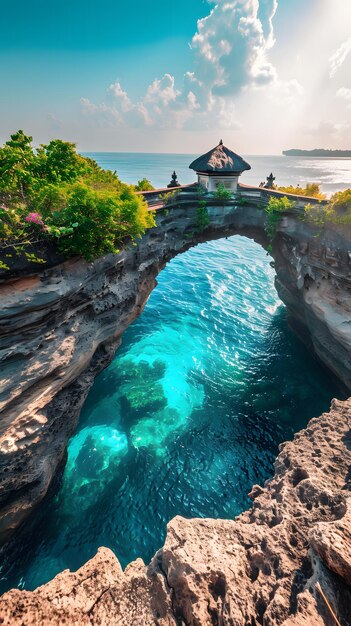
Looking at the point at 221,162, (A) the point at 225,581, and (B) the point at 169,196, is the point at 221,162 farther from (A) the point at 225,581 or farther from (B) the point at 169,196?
(A) the point at 225,581

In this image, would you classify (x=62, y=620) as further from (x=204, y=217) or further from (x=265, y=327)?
(x=265, y=327)

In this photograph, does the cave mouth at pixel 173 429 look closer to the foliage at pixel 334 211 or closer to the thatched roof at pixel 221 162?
the foliage at pixel 334 211

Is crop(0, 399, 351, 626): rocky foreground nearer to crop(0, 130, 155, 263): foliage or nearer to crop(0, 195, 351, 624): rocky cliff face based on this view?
crop(0, 195, 351, 624): rocky cliff face

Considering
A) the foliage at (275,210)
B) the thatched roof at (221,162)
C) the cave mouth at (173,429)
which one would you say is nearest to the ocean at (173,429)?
the cave mouth at (173,429)

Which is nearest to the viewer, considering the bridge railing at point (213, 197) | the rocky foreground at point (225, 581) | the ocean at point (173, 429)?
the rocky foreground at point (225, 581)

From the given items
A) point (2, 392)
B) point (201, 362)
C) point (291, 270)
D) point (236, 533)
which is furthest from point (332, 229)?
point (2, 392)

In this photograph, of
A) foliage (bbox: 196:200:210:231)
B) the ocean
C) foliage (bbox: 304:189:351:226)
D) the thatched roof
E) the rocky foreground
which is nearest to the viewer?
the rocky foreground

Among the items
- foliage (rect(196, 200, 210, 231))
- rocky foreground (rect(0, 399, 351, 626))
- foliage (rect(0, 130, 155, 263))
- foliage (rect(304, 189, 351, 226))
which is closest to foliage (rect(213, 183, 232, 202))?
foliage (rect(196, 200, 210, 231))

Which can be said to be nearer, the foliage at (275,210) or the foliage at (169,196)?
the foliage at (275,210)
